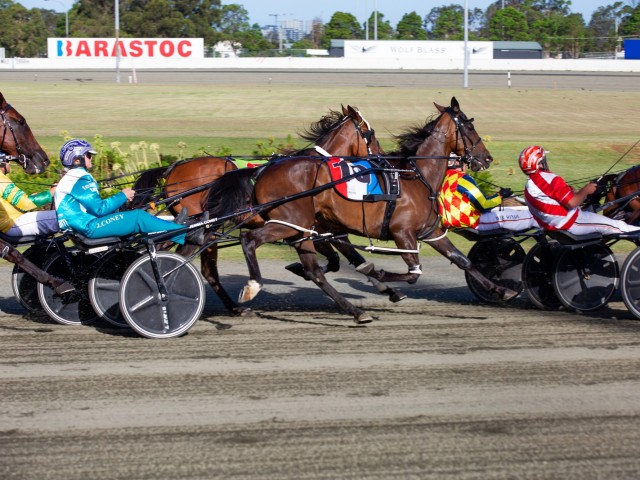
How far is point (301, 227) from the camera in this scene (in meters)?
7.96

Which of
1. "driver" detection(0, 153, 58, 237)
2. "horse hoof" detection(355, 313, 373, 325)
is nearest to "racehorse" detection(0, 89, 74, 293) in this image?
"driver" detection(0, 153, 58, 237)

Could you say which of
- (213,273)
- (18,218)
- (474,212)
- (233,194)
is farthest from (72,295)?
→ (474,212)

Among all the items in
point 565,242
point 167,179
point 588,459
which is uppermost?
point 167,179

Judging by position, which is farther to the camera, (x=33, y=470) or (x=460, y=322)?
(x=460, y=322)

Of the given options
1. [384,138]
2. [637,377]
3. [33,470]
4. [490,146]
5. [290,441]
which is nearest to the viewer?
[33,470]

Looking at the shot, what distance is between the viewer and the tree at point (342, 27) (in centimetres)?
10938

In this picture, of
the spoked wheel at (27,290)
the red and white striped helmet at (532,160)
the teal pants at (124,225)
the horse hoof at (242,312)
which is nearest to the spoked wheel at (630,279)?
the red and white striped helmet at (532,160)

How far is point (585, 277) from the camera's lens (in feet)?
26.7

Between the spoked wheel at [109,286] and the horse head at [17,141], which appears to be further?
the horse head at [17,141]

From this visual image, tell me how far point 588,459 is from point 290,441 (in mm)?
1533

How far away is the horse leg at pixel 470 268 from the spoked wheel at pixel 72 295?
2.93 meters

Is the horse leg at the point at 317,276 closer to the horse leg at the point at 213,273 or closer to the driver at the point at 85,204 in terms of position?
the horse leg at the point at 213,273

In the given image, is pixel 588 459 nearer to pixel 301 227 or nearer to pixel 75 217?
pixel 301 227

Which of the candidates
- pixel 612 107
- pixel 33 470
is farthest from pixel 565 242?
pixel 612 107
